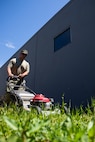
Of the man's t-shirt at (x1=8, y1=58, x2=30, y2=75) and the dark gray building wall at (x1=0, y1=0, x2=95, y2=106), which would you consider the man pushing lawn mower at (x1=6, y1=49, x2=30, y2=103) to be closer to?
the man's t-shirt at (x1=8, y1=58, x2=30, y2=75)

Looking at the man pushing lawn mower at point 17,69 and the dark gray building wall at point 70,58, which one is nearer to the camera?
the man pushing lawn mower at point 17,69

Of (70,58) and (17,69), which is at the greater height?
(70,58)

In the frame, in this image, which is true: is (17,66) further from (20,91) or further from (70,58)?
(70,58)

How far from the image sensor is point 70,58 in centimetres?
880

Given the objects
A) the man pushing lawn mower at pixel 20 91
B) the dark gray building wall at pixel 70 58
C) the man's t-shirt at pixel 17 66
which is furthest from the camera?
the dark gray building wall at pixel 70 58

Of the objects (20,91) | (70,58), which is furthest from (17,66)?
(70,58)

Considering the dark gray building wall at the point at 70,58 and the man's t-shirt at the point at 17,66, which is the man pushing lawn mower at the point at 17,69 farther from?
the dark gray building wall at the point at 70,58

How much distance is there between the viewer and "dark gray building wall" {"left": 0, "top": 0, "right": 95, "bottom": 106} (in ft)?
25.0

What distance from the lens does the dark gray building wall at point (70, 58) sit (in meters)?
7.63

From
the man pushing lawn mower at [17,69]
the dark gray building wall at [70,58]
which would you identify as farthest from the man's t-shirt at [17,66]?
the dark gray building wall at [70,58]

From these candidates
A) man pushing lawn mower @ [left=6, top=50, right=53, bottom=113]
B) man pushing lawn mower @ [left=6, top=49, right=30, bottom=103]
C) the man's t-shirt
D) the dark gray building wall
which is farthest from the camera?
the dark gray building wall

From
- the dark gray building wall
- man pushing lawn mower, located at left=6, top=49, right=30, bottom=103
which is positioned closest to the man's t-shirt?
man pushing lawn mower, located at left=6, top=49, right=30, bottom=103

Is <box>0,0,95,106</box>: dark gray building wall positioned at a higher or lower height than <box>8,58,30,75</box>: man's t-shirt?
higher

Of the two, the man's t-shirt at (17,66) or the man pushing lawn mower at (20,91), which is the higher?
the man's t-shirt at (17,66)
